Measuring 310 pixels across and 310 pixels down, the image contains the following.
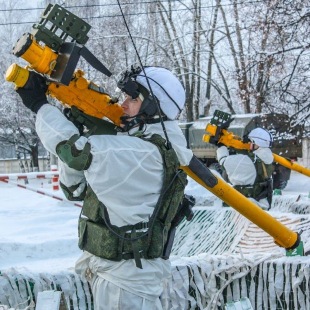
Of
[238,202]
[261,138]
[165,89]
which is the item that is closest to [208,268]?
[238,202]

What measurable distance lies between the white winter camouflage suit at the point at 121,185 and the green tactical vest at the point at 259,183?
15.2ft

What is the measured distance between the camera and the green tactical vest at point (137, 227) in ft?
8.92

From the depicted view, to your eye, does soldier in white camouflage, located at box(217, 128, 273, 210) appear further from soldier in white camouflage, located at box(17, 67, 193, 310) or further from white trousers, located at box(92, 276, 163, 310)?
white trousers, located at box(92, 276, 163, 310)

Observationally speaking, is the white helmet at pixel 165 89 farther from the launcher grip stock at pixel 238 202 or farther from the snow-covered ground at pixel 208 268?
the snow-covered ground at pixel 208 268

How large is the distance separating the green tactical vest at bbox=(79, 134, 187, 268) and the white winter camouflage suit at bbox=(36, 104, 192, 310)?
0.11 feet

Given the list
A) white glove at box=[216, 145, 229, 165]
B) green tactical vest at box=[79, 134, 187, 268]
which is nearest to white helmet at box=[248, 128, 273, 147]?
white glove at box=[216, 145, 229, 165]

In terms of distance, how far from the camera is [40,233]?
28.3 feet

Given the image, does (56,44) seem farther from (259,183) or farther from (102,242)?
(259,183)

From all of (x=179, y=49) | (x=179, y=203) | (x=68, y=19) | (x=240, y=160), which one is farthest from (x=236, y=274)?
(x=179, y=49)

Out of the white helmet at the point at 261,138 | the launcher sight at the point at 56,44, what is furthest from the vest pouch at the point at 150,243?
the white helmet at the point at 261,138

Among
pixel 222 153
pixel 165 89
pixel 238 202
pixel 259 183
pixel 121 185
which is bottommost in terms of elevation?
pixel 259 183

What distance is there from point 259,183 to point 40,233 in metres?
3.16

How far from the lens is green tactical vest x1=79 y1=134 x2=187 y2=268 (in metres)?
2.72

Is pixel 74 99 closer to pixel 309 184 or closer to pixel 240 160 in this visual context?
pixel 240 160
